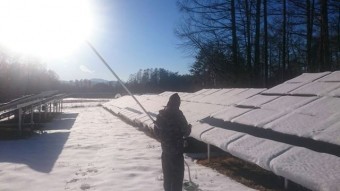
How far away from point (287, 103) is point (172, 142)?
136 inches

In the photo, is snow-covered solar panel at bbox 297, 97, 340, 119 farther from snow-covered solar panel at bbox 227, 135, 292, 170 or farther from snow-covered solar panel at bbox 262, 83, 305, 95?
snow-covered solar panel at bbox 262, 83, 305, 95

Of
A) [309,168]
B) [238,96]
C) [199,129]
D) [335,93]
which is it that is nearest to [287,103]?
[335,93]

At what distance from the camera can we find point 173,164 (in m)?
6.18

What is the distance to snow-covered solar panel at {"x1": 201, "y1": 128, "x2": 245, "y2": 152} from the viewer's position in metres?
8.12

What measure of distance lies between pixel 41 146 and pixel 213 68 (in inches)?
508

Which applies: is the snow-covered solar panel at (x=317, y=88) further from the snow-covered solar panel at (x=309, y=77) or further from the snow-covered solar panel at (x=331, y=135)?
the snow-covered solar panel at (x=331, y=135)

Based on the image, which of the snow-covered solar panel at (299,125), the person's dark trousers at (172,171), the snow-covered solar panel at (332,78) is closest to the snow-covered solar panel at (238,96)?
the snow-covered solar panel at (332,78)

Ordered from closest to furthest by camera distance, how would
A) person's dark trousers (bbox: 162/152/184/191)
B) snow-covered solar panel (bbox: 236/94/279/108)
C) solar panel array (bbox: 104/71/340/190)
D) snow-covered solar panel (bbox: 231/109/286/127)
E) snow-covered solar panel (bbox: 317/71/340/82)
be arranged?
1. solar panel array (bbox: 104/71/340/190)
2. person's dark trousers (bbox: 162/152/184/191)
3. snow-covered solar panel (bbox: 231/109/286/127)
4. snow-covered solar panel (bbox: 317/71/340/82)
5. snow-covered solar panel (bbox: 236/94/279/108)

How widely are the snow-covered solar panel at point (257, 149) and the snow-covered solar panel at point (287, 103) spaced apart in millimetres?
1116

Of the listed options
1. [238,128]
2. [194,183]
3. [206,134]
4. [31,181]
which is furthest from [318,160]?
[31,181]

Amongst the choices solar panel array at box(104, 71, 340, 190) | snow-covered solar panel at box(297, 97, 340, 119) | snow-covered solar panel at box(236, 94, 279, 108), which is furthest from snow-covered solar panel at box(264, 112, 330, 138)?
snow-covered solar panel at box(236, 94, 279, 108)

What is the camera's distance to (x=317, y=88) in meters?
8.79

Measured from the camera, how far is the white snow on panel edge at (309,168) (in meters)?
4.87

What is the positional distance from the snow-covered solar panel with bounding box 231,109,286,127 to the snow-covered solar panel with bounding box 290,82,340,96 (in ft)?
2.87
